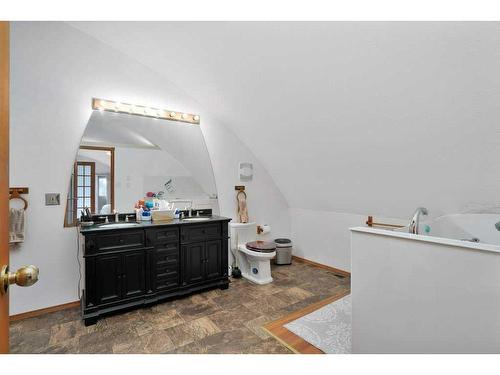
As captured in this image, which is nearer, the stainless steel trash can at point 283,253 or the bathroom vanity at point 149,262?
the bathroom vanity at point 149,262

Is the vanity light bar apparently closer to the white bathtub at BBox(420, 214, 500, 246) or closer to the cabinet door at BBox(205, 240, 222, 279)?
the cabinet door at BBox(205, 240, 222, 279)

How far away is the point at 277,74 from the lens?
2293mm

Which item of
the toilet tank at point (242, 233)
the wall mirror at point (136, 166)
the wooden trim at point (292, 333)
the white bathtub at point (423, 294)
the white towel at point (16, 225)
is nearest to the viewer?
the white bathtub at point (423, 294)

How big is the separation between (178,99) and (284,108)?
1357 mm

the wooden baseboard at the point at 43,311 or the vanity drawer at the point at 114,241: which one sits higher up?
the vanity drawer at the point at 114,241

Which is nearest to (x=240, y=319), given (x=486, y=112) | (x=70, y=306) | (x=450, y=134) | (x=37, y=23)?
(x=70, y=306)

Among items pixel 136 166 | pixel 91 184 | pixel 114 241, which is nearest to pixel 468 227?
pixel 114 241

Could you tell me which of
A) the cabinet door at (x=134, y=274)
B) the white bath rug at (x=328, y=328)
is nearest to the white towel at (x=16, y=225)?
the cabinet door at (x=134, y=274)

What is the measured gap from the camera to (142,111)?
286 cm

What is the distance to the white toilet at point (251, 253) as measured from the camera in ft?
10.3

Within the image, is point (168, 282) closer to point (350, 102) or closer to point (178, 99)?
point (178, 99)

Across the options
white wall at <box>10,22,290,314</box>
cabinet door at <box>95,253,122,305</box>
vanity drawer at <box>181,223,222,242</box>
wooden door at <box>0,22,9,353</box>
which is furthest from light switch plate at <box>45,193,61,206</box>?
wooden door at <box>0,22,9,353</box>

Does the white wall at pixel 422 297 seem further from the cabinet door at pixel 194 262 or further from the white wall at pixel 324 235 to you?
the white wall at pixel 324 235

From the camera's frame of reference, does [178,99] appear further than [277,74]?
Yes
